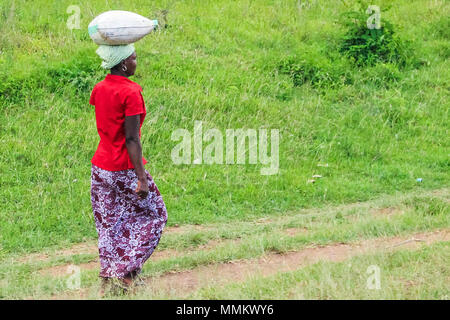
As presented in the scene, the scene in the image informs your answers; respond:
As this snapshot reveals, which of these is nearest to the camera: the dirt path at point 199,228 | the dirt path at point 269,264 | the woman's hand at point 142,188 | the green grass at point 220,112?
the woman's hand at point 142,188

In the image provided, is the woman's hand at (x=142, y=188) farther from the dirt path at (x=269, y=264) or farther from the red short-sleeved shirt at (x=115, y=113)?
the dirt path at (x=269, y=264)

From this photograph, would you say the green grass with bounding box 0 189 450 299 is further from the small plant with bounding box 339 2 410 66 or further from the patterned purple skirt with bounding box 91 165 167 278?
the small plant with bounding box 339 2 410 66

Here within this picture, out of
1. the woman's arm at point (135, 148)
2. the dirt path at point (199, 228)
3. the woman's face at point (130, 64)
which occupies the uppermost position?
the woman's face at point (130, 64)

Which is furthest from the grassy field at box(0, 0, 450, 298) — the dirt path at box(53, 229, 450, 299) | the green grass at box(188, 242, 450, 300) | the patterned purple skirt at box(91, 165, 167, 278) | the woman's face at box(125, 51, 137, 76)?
the woman's face at box(125, 51, 137, 76)

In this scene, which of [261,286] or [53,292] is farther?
[53,292]

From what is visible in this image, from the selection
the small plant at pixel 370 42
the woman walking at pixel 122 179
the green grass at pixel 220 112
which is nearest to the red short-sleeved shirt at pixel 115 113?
the woman walking at pixel 122 179

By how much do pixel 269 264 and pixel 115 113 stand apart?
184 cm

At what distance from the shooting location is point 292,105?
914cm

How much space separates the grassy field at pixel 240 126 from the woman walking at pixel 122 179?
0.51 metres

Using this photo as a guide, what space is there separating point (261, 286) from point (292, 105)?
5.32m

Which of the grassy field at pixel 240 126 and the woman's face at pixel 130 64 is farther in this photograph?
the grassy field at pixel 240 126

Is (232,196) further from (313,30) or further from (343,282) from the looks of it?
(313,30)

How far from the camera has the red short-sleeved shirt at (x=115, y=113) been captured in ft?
14.3
